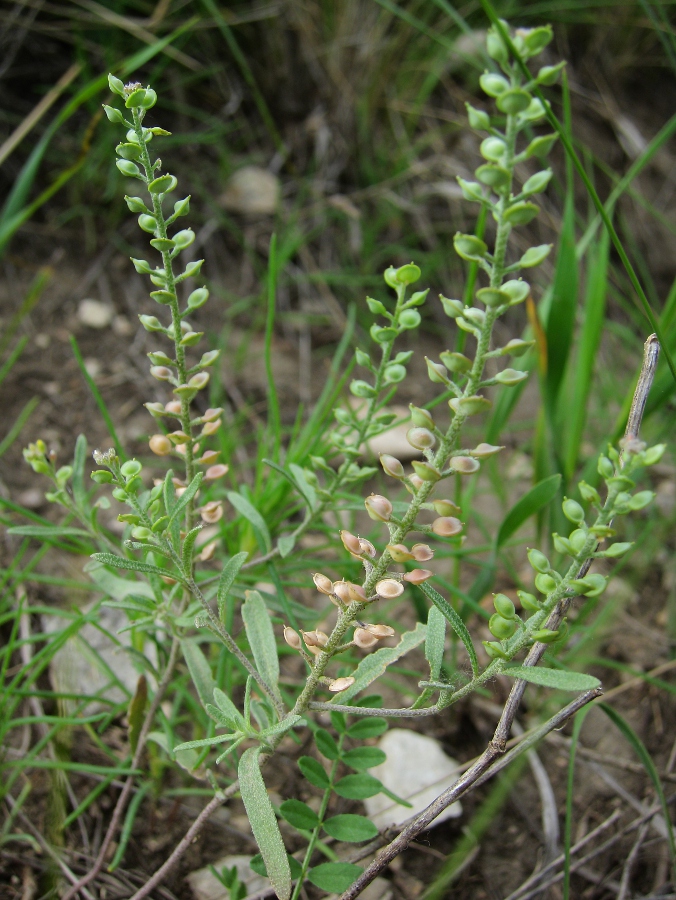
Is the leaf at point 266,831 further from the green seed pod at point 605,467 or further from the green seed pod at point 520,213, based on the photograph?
the green seed pod at point 520,213

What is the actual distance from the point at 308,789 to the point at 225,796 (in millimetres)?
504

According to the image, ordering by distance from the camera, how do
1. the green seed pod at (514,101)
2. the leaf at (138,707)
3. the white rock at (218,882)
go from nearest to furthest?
the green seed pod at (514,101), the leaf at (138,707), the white rock at (218,882)

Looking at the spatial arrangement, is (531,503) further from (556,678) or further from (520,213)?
(520,213)

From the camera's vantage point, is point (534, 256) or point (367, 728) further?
point (367, 728)

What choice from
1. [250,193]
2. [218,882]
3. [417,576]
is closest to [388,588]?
[417,576]

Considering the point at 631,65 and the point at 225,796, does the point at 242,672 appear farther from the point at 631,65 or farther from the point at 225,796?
the point at 631,65

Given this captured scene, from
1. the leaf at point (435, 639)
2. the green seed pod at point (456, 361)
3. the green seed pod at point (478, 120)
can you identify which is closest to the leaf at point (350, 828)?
→ the leaf at point (435, 639)

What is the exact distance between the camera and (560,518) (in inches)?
59.8

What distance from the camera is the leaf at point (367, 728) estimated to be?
1.02 meters

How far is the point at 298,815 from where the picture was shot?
99 cm

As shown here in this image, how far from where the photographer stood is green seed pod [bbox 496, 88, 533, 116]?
628 mm

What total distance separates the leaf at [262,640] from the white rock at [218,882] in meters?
0.44

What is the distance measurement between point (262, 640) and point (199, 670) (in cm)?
12

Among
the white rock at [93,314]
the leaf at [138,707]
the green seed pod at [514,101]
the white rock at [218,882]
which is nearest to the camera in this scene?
the green seed pod at [514,101]
